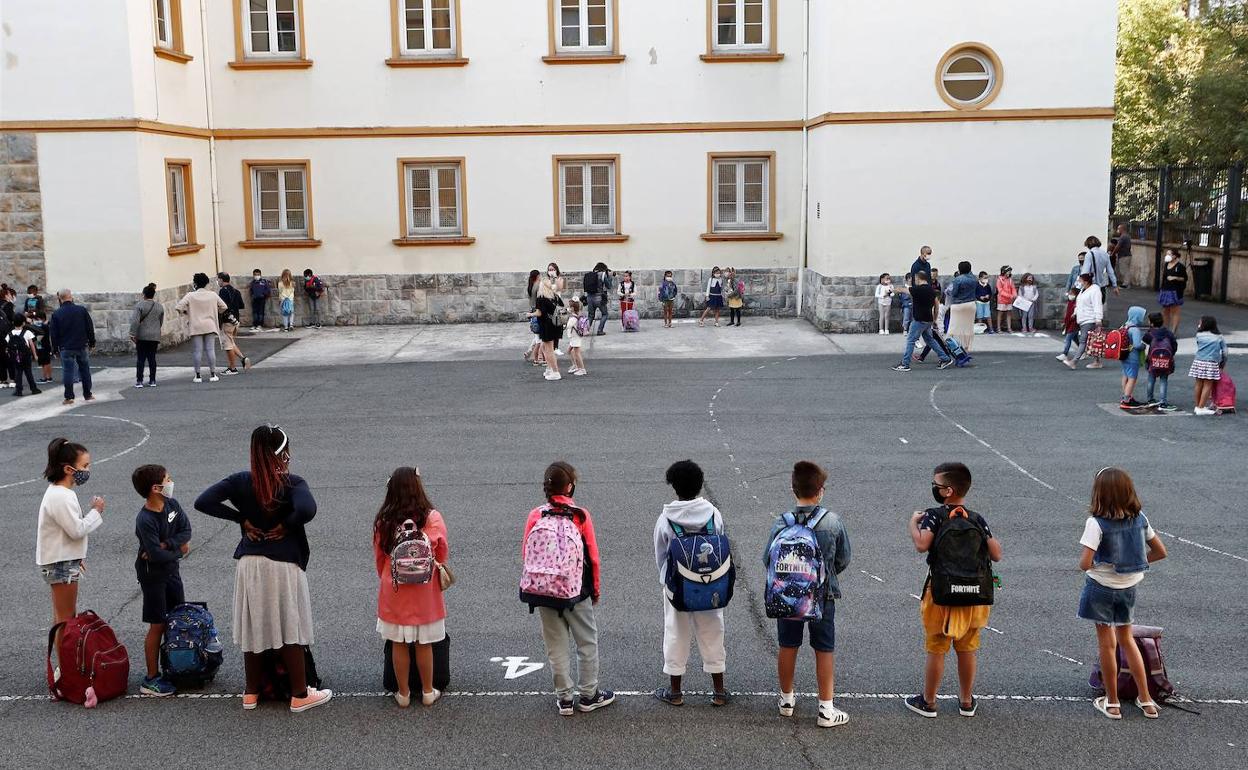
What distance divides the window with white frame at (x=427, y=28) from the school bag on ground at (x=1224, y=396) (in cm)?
1662

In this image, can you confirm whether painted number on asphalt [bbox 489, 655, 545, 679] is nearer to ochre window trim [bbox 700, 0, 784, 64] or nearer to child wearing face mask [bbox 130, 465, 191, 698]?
child wearing face mask [bbox 130, 465, 191, 698]

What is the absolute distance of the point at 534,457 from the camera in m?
13.9

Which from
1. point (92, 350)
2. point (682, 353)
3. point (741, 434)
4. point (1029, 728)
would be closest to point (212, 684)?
point (1029, 728)

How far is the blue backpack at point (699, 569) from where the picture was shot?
6680mm

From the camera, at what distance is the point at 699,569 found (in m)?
6.68

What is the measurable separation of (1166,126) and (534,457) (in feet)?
90.2

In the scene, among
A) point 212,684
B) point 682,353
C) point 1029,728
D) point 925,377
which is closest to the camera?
point 1029,728

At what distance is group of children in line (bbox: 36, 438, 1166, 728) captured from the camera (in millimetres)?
6594

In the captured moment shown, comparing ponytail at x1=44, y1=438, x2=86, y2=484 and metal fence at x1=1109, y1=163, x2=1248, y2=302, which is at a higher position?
metal fence at x1=1109, y1=163, x2=1248, y2=302

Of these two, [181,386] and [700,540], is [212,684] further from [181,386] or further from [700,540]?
[181,386]

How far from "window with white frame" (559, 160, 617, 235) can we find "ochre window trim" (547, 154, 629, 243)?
93 mm

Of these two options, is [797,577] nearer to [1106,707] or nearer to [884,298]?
[1106,707]

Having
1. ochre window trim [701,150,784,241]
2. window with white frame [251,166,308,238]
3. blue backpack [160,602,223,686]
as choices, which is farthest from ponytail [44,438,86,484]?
ochre window trim [701,150,784,241]

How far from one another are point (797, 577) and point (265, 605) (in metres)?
2.89
